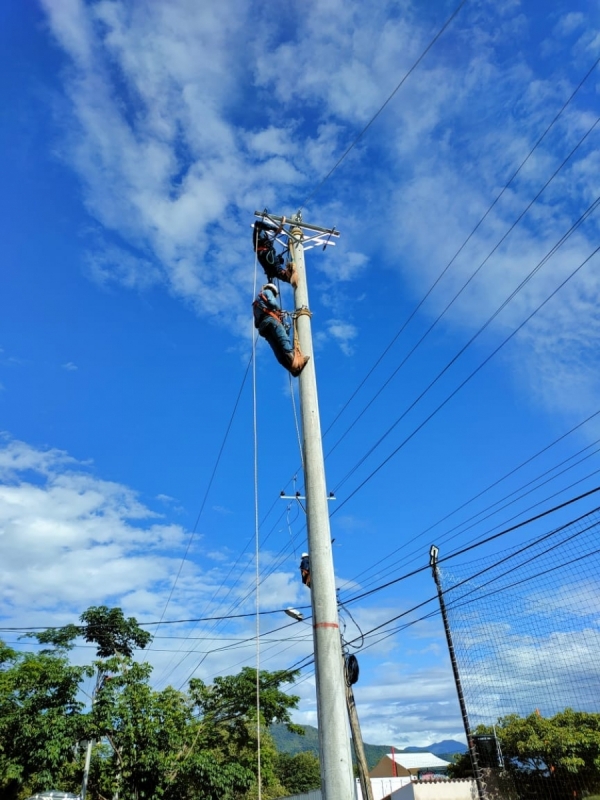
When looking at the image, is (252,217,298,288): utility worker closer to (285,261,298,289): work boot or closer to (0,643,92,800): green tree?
(285,261,298,289): work boot

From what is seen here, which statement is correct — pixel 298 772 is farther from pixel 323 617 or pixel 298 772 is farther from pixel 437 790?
pixel 323 617

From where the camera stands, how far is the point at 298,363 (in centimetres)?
487

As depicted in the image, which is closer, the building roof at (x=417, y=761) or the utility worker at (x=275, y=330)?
the utility worker at (x=275, y=330)

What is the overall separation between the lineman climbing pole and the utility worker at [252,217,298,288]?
1.34 m

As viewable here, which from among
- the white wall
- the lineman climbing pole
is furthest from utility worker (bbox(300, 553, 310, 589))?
the white wall

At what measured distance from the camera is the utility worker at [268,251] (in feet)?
20.2

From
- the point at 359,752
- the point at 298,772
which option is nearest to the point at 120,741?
the point at 359,752

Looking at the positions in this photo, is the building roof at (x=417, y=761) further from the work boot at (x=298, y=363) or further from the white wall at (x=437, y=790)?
the work boot at (x=298, y=363)

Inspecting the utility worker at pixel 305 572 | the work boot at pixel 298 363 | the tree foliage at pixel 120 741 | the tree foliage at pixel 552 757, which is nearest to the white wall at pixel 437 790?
the tree foliage at pixel 552 757

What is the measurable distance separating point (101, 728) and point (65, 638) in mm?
16577

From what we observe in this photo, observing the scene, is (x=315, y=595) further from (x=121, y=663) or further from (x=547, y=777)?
(x=547, y=777)

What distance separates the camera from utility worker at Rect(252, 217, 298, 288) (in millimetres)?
6145

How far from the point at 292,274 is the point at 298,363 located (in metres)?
1.30

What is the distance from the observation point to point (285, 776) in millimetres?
65625
